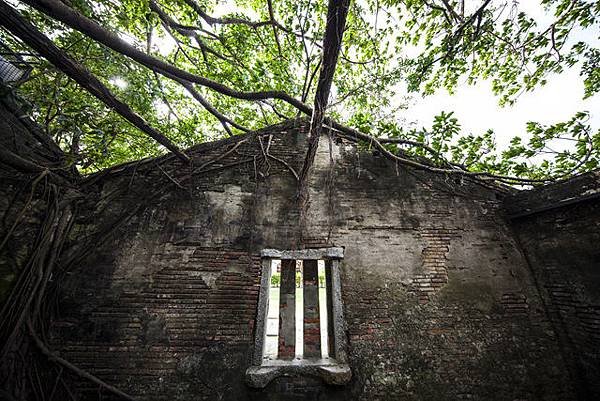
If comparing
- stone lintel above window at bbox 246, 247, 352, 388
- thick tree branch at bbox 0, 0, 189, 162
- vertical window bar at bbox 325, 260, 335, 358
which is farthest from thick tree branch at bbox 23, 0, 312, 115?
vertical window bar at bbox 325, 260, 335, 358

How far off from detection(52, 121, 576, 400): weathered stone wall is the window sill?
11cm

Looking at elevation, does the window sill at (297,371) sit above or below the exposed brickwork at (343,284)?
below

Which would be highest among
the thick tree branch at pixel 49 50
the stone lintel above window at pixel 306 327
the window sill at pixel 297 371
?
the thick tree branch at pixel 49 50

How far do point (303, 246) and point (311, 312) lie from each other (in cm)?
102

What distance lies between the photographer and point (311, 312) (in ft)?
11.7

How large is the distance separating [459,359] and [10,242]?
611cm

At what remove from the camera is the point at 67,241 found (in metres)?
3.34

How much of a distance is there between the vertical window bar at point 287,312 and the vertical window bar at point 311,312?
190 mm

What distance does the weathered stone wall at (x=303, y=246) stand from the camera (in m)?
3.00

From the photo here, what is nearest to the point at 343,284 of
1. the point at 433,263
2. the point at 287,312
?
the point at 287,312

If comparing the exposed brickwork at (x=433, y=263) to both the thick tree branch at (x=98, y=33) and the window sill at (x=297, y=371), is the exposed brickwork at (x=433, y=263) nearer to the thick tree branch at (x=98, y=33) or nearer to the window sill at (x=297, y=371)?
the window sill at (x=297, y=371)

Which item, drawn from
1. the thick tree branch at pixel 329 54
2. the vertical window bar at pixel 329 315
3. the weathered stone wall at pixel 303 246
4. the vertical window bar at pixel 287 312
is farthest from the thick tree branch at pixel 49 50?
the vertical window bar at pixel 329 315

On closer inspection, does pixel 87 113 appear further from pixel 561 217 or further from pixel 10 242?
pixel 561 217

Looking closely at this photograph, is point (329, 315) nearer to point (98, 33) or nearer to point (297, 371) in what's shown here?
point (297, 371)
